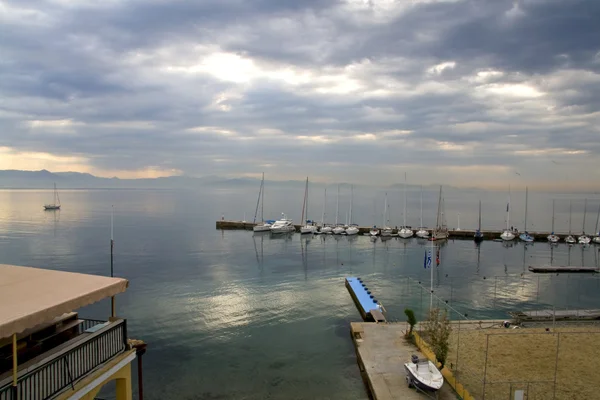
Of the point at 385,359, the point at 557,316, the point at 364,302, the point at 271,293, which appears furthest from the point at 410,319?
the point at 271,293

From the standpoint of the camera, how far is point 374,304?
96.9ft

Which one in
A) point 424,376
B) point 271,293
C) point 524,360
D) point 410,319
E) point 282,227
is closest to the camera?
point 424,376

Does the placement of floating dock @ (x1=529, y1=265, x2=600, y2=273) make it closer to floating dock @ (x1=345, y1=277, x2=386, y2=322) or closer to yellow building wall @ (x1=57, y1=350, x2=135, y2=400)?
floating dock @ (x1=345, y1=277, x2=386, y2=322)

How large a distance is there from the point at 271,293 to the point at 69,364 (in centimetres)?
2729

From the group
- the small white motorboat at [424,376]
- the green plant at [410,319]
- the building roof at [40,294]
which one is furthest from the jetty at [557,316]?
the building roof at [40,294]

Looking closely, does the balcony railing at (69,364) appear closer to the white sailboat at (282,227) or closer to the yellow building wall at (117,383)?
the yellow building wall at (117,383)

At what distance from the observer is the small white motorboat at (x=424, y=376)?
14.9 metres

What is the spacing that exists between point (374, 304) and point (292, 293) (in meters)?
8.31

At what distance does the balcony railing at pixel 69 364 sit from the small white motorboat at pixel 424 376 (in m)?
10.9

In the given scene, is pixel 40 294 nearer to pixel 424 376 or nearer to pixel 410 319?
pixel 424 376

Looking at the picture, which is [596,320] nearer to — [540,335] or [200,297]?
Answer: [540,335]

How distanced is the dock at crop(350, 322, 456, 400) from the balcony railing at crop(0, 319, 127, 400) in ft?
33.6

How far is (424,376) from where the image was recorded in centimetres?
1522

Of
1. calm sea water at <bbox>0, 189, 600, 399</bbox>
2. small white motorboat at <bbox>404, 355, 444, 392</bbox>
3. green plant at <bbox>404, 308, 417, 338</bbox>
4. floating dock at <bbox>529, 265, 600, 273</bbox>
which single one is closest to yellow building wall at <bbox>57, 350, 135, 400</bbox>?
calm sea water at <bbox>0, 189, 600, 399</bbox>
